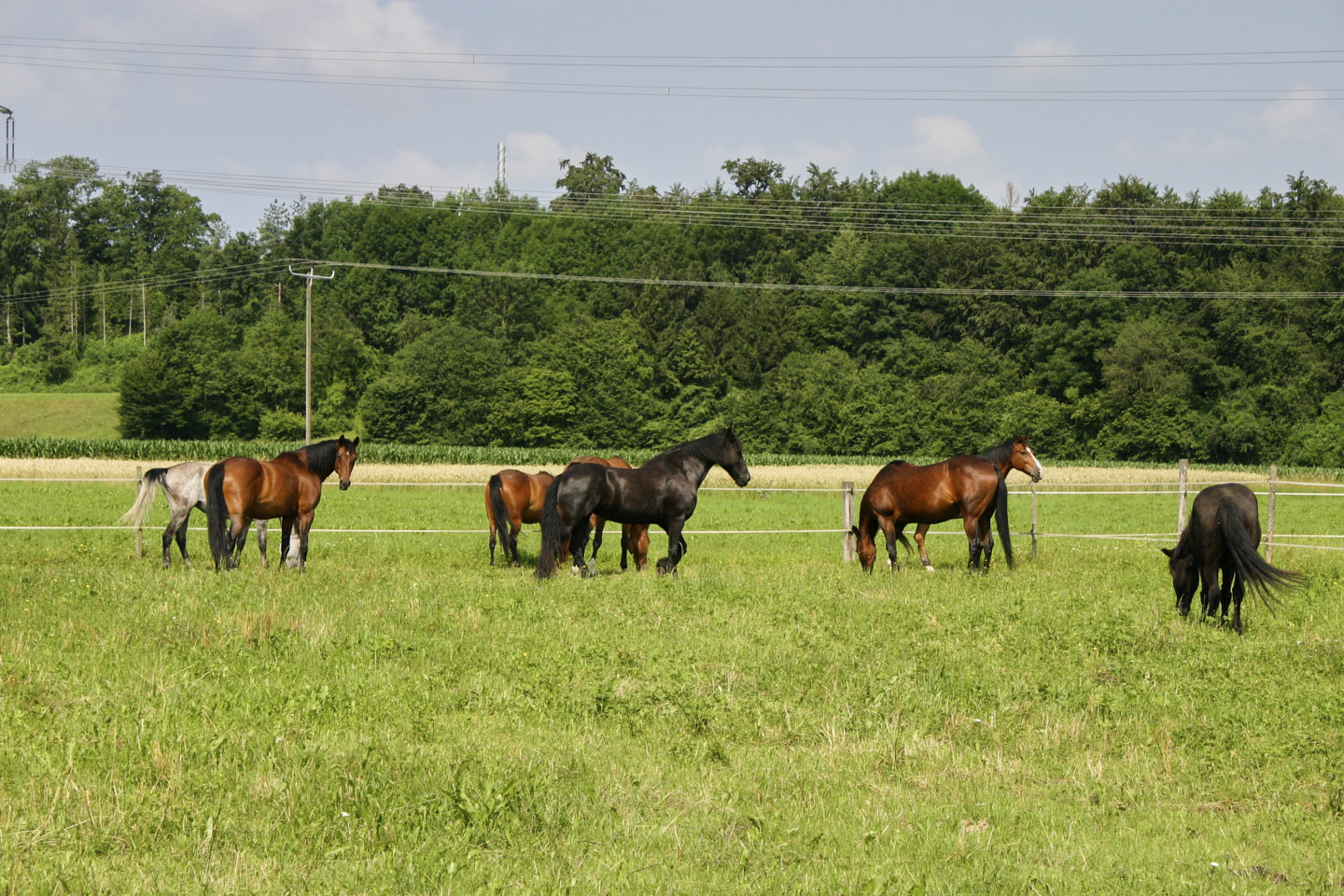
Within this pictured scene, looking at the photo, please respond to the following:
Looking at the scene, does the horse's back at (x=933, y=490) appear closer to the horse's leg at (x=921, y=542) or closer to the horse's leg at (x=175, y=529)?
the horse's leg at (x=921, y=542)

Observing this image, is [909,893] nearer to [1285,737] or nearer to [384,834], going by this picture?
[384,834]

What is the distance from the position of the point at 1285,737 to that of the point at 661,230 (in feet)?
287

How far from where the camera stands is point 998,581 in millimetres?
14047

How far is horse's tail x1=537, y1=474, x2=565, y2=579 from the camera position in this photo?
45.0 ft

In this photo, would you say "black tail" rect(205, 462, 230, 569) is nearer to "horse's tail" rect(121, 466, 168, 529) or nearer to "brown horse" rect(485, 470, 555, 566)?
"horse's tail" rect(121, 466, 168, 529)

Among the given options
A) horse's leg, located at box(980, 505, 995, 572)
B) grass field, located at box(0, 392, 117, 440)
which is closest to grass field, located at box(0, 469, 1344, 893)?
horse's leg, located at box(980, 505, 995, 572)

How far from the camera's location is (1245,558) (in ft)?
34.2

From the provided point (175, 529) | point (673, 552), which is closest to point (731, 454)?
point (673, 552)

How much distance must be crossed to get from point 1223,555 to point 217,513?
11.4 meters

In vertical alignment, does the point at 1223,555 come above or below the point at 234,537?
above

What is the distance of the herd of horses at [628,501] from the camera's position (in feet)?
44.8

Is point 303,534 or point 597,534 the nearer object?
point 303,534

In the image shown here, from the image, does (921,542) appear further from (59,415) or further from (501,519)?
(59,415)

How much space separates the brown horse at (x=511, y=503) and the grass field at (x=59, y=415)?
226 ft
